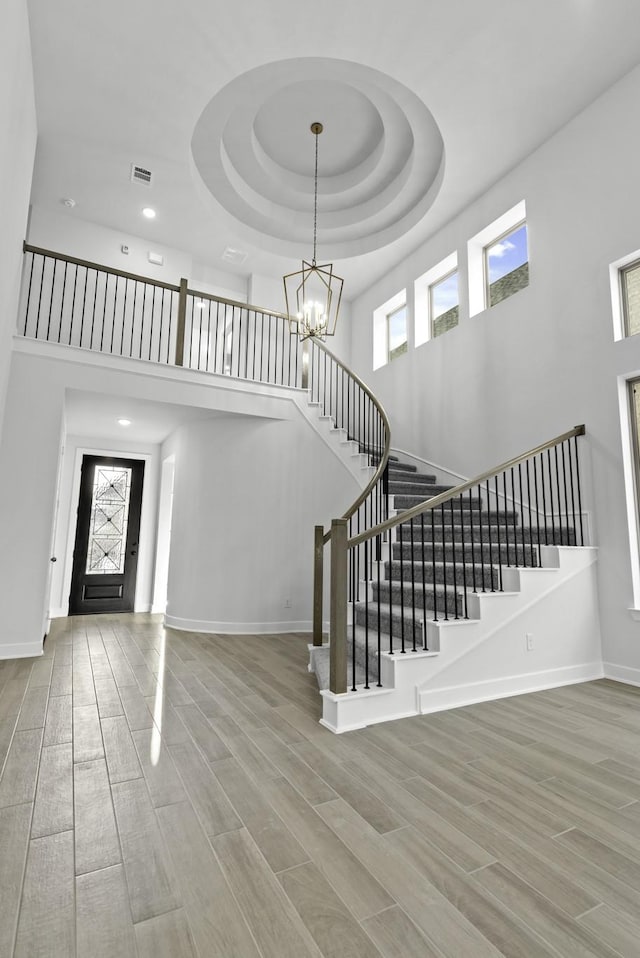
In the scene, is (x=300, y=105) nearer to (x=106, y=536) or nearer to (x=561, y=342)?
(x=561, y=342)

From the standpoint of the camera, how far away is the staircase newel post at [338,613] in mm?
3150

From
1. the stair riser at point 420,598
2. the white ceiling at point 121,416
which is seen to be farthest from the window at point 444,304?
the stair riser at point 420,598

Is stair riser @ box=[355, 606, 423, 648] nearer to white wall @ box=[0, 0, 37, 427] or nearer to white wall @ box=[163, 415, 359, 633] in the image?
white wall @ box=[163, 415, 359, 633]

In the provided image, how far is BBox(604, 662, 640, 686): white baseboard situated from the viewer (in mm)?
4102

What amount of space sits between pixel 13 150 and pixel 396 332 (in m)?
5.63

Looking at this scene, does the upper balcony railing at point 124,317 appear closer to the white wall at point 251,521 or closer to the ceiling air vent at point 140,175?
the white wall at point 251,521

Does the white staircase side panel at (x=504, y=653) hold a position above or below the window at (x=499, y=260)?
below

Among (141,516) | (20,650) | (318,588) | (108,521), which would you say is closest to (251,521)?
(318,588)

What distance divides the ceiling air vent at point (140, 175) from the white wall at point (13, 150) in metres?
1.15

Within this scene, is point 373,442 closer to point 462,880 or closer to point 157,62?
point 157,62

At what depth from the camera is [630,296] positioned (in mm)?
4500

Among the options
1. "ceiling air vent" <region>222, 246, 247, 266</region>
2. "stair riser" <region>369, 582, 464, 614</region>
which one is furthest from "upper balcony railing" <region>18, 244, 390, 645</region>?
"stair riser" <region>369, 582, 464, 614</region>

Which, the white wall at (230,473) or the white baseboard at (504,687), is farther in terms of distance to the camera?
the white wall at (230,473)

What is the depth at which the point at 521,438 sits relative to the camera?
5418 millimetres
